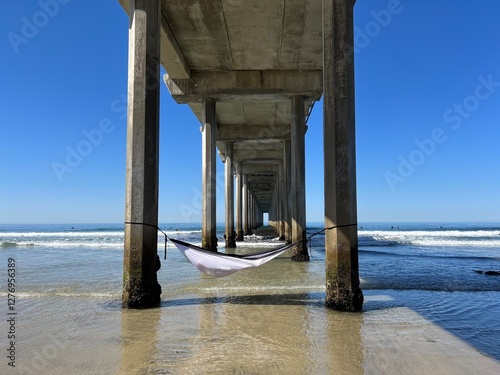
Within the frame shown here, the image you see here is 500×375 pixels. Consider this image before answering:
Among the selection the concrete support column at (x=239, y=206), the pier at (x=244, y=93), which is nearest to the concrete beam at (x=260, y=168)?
the concrete support column at (x=239, y=206)

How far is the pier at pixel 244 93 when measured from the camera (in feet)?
19.2

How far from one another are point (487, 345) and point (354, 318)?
1.62 meters

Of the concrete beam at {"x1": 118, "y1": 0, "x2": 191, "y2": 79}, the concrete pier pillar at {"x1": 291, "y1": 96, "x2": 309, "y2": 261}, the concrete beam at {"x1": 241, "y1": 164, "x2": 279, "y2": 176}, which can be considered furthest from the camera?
the concrete beam at {"x1": 241, "y1": 164, "x2": 279, "y2": 176}

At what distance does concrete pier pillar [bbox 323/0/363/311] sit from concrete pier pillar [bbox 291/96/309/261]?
7082 mm

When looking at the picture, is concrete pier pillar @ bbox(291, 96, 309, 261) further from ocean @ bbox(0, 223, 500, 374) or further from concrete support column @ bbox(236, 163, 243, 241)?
concrete support column @ bbox(236, 163, 243, 241)

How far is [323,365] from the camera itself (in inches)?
144

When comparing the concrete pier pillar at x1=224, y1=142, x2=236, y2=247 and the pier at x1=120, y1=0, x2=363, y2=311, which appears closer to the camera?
the pier at x1=120, y1=0, x2=363, y2=311

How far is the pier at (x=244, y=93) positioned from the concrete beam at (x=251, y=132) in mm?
56

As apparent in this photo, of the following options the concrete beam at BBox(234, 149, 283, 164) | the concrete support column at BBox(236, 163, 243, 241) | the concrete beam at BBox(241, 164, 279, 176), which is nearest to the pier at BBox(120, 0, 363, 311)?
the concrete beam at BBox(234, 149, 283, 164)

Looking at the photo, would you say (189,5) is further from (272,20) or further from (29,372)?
(29,372)

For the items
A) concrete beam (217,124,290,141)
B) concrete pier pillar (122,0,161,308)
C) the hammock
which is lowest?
the hammock

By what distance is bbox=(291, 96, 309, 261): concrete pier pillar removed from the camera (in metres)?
13.1

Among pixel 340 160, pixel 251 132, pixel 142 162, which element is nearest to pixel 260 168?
pixel 251 132

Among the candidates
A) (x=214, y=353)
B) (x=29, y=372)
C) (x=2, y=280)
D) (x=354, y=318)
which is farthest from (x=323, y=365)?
(x=2, y=280)
